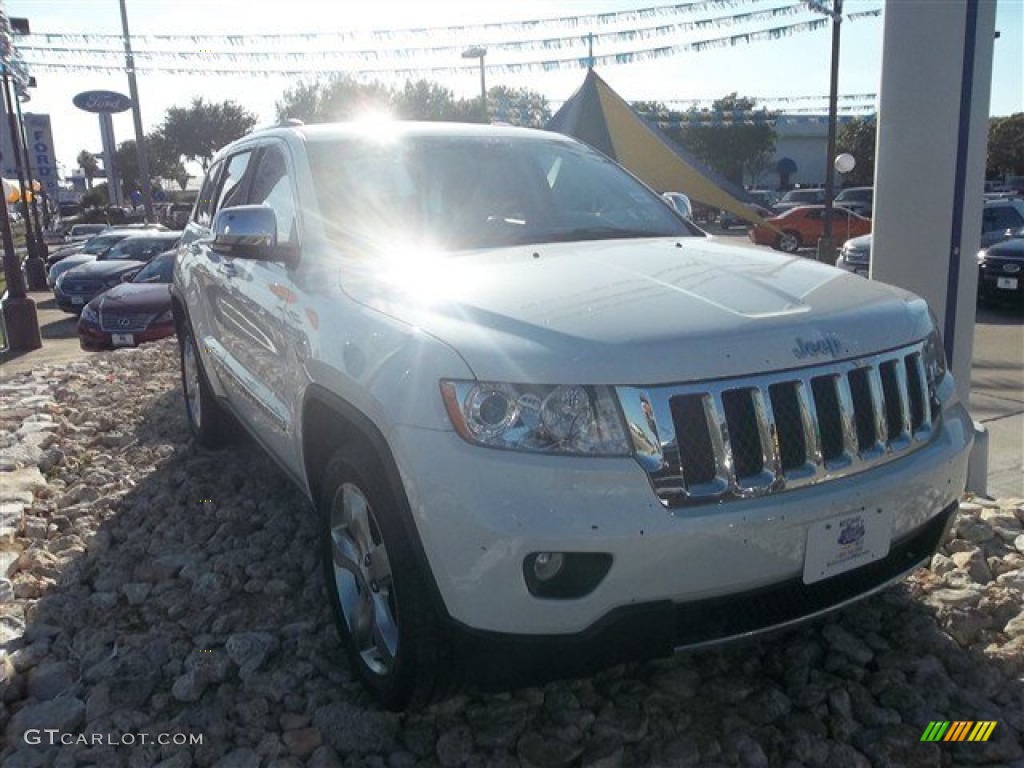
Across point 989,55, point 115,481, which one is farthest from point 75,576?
point 989,55

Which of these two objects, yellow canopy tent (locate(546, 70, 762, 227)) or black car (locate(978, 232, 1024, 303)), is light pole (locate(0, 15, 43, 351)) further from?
black car (locate(978, 232, 1024, 303))

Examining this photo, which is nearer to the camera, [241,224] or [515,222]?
[241,224]

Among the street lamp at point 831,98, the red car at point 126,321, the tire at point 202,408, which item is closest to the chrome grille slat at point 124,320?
the red car at point 126,321

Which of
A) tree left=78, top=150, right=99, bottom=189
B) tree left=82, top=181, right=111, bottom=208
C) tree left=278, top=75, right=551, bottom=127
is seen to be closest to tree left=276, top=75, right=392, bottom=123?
tree left=278, top=75, right=551, bottom=127

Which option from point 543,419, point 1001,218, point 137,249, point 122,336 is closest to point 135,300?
point 122,336

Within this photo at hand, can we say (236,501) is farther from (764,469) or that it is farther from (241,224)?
(764,469)

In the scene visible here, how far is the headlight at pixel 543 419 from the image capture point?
7.09ft

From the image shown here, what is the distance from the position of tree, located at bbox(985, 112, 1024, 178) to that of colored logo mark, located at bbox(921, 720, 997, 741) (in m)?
65.4

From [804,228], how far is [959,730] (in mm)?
25478

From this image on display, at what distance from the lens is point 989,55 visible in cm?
450

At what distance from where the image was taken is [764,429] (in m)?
Result: 2.27

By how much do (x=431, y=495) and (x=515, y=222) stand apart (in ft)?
5.22

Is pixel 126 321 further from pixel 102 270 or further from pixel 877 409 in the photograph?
pixel 877 409

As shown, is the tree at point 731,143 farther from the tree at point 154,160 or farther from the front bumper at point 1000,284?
the front bumper at point 1000,284
